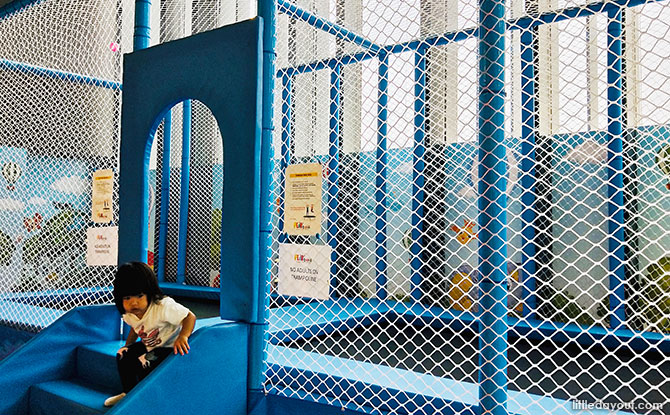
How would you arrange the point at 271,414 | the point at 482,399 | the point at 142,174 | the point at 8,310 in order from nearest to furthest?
the point at 482,399
the point at 271,414
the point at 142,174
the point at 8,310

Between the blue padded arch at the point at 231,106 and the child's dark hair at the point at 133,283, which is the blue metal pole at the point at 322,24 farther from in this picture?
the child's dark hair at the point at 133,283

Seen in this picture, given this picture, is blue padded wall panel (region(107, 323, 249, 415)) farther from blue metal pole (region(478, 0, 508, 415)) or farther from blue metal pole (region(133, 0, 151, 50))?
blue metal pole (region(133, 0, 151, 50))

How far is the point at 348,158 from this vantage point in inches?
198

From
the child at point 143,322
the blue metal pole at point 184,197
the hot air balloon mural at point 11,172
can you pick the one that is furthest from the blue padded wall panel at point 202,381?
the blue metal pole at point 184,197

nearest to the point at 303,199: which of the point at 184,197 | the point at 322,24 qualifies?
the point at 322,24

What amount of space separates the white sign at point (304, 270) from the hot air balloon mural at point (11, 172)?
3.14 m

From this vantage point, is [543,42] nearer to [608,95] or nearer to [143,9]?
[608,95]

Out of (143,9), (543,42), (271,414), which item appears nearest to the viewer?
(271,414)

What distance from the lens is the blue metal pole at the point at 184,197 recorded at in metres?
5.21

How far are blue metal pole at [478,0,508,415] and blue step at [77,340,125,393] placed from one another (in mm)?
1560

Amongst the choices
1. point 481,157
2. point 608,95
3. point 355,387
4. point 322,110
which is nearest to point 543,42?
point 608,95

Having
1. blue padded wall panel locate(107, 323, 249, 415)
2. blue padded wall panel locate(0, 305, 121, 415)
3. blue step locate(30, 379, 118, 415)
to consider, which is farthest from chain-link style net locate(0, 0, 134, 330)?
blue padded wall panel locate(107, 323, 249, 415)

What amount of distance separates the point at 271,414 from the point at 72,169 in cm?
413

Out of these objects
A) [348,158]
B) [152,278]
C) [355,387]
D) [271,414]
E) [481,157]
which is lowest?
[271,414]
